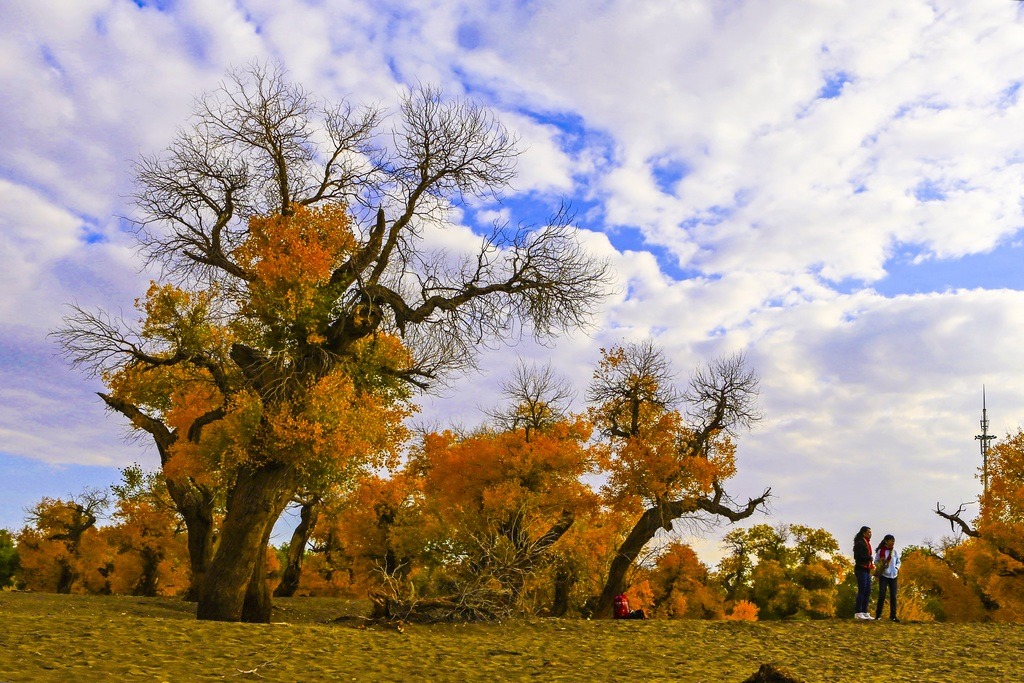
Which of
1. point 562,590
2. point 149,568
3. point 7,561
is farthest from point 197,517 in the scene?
point 7,561

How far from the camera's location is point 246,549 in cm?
1939

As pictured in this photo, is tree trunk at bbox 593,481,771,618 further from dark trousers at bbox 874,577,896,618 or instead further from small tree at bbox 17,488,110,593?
small tree at bbox 17,488,110,593

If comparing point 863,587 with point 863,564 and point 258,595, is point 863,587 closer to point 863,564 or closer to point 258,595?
point 863,564

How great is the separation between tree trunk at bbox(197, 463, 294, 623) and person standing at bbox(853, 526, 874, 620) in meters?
14.1

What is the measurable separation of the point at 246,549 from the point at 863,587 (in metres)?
15.0

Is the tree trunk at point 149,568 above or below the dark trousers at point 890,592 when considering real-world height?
below

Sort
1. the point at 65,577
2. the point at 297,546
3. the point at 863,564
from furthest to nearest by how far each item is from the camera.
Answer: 1. the point at 65,577
2. the point at 297,546
3. the point at 863,564

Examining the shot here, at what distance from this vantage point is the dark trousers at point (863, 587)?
18.6m

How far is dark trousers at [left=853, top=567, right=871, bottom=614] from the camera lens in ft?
61.1

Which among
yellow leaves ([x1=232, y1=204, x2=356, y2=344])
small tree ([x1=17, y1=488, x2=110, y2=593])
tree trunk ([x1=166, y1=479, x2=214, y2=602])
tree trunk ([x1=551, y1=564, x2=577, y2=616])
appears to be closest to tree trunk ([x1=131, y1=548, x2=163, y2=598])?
small tree ([x1=17, y1=488, x2=110, y2=593])

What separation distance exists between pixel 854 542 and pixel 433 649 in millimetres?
11488

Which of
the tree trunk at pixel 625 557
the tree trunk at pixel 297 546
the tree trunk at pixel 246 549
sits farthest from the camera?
the tree trunk at pixel 297 546

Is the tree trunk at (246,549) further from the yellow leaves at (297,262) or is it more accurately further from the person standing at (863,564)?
the person standing at (863,564)

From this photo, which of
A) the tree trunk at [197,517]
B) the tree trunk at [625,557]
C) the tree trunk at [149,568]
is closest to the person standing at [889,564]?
the tree trunk at [625,557]
